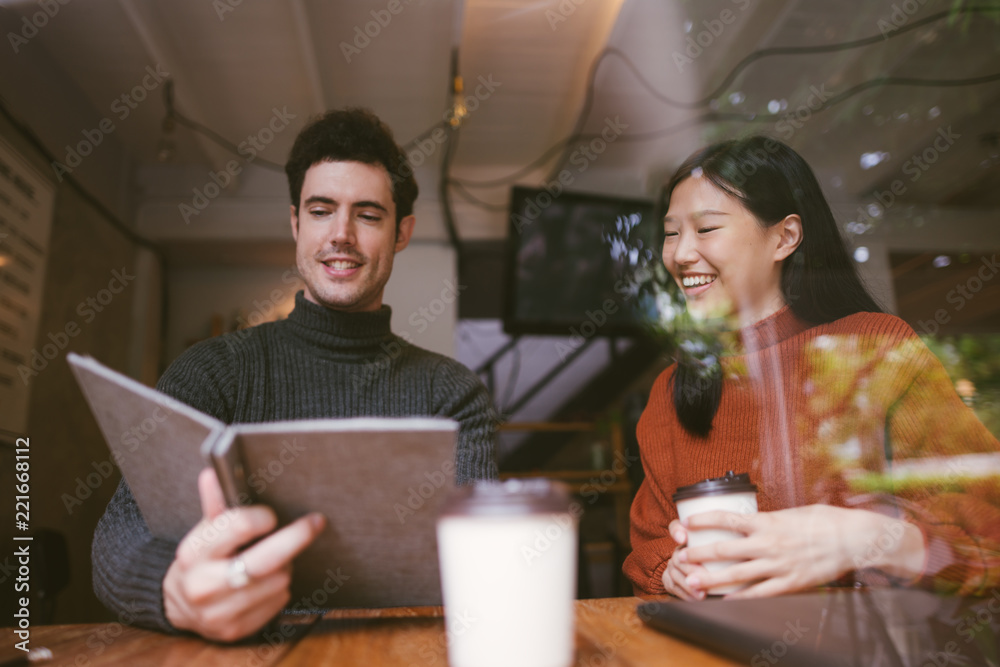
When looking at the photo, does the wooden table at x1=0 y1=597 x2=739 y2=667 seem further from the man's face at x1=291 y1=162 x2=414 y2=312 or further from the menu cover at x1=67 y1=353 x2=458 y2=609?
the man's face at x1=291 y1=162 x2=414 y2=312

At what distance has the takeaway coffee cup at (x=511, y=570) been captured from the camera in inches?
14.1

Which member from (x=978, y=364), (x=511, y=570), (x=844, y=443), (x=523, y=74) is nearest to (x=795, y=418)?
(x=844, y=443)

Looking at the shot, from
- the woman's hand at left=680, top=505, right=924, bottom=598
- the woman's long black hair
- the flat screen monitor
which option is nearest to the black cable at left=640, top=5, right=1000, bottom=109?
the flat screen monitor

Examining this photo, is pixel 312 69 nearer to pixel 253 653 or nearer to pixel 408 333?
pixel 408 333

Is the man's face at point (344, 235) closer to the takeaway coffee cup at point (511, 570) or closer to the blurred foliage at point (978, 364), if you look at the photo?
the takeaway coffee cup at point (511, 570)

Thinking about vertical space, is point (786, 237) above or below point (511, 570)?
above

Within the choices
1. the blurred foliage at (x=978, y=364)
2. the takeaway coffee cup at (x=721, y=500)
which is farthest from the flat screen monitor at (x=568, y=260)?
the takeaway coffee cup at (x=721, y=500)

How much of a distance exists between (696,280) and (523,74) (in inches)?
65.8

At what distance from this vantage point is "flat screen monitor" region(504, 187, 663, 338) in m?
2.76

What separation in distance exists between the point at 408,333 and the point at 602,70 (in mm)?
Answer: 1615

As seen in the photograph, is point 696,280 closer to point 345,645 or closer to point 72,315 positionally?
point 345,645

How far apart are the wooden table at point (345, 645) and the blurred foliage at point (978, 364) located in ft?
1.81

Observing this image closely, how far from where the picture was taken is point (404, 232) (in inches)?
50.6

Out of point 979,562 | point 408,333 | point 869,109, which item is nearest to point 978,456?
point 979,562
